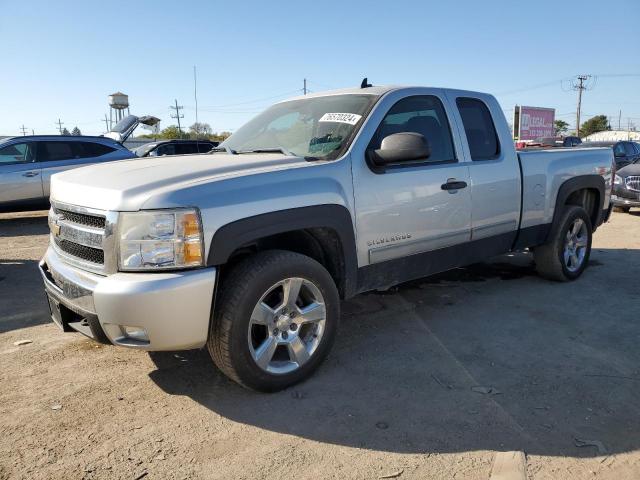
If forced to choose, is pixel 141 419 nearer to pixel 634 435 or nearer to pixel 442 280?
pixel 634 435

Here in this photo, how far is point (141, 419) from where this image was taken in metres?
2.97

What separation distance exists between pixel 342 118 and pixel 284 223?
1140mm

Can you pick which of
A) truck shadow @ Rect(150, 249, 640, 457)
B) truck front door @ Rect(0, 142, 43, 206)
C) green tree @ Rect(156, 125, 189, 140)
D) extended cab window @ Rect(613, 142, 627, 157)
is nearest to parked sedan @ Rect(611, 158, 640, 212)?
extended cab window @ Rect(613, 142, 627, 157)

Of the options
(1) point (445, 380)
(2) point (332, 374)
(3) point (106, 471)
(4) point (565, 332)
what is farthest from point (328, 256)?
(4) point (565, 332)

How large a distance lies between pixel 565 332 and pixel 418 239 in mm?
1459

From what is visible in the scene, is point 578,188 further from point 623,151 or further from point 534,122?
point 534,122

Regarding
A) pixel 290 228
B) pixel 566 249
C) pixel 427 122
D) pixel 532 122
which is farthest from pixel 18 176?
pixel 532 122

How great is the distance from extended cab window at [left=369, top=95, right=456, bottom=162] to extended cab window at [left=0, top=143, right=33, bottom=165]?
897 centimetres

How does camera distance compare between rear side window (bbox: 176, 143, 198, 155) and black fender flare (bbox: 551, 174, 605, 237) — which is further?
rear side window (bbox: 176, 143, 198, 155)

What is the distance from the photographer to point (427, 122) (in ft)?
14.0

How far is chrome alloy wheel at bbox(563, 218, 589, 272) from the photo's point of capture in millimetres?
5754

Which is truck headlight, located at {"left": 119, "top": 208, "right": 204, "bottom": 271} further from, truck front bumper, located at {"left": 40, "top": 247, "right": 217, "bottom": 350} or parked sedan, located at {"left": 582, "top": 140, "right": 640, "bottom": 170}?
parked sedan, located at {"left": 582, "top": 140, "right": 640, "bottom": 170}

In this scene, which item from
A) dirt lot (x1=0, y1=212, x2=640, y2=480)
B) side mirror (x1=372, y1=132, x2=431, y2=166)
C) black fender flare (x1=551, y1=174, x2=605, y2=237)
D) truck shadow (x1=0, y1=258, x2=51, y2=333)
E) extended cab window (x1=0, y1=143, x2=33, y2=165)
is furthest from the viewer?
extended cab window (x1=0, y1=143, x2=33, y2=165)

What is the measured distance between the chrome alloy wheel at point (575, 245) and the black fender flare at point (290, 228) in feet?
10.5
